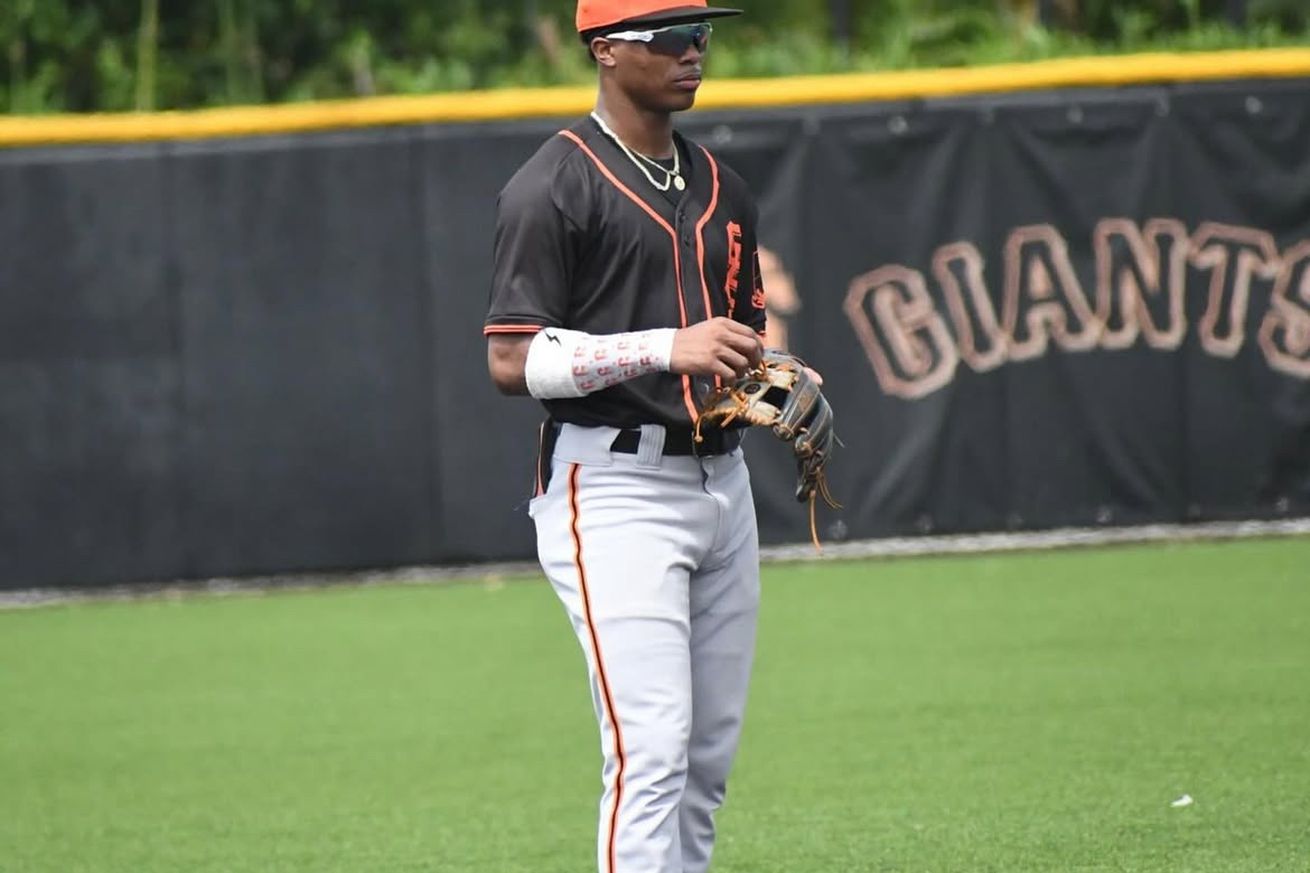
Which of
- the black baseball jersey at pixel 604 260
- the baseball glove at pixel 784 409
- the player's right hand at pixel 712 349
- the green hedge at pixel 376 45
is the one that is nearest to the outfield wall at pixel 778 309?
the green hedge at pixel 376 45

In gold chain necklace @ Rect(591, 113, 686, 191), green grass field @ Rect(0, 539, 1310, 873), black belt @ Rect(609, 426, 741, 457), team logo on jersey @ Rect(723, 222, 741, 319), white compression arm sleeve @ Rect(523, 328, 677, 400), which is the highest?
gold chain necklace @ Rect(591, 113, 686, 191)

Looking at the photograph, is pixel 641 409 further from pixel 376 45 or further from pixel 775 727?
pixel 376 45

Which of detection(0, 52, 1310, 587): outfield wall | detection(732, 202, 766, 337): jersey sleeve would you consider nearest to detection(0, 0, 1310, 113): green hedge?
detection(0, 52, 1310, 587): outfield wall

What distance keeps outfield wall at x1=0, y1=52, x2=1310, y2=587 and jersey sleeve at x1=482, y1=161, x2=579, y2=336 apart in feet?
23.1

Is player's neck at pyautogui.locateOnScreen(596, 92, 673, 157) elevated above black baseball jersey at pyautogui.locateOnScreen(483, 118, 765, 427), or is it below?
above

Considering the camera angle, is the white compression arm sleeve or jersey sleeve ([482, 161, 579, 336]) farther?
jersey sleeve ([482, 161, 579, 336])

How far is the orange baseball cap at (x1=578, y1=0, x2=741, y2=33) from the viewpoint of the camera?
4.23 metres

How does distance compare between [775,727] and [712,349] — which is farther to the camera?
[775,727]

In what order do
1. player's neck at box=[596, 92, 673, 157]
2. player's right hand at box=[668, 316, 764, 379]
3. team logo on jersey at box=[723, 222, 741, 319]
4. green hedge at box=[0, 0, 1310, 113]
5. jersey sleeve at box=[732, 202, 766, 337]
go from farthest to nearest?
green hedge at box=[0, 0, 1310, 113] < jersey sleeve at box=[732, 202, 766, 337] < team logo on jersey at box=[723, 222, 741, 319] < player's neck at box=[596, 92, 673, 157] < player's right hand at box=[668, 316, 764, 379]

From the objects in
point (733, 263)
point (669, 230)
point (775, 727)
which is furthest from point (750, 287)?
point (775, 727)

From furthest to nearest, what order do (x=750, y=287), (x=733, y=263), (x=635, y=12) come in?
(x=750, y=287)
(x=733, y=263)
(x=635, y=12)

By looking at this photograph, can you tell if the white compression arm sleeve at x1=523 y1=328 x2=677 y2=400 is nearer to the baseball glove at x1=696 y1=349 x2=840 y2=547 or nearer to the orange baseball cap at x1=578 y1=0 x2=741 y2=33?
the baseball glove at x1=696 y1=349 x2=840 y2=547

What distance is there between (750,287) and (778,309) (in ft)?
22.0

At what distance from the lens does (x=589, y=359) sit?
13.1 ft
